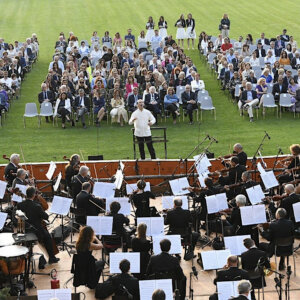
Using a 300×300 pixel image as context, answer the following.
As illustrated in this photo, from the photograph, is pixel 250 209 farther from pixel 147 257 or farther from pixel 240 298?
pixel 240 298

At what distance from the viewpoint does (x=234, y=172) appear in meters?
18.2

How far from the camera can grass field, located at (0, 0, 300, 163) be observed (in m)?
24.0

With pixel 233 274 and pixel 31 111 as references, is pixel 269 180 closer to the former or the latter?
pixel 233 274

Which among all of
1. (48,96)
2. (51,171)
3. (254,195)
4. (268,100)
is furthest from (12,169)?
Result: (268,100)

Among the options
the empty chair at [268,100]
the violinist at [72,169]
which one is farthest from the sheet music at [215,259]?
the empty chair at [268,100]

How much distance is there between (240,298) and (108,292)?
3.54 meters

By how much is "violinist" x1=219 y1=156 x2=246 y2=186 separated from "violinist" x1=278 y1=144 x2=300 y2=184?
1.14 m

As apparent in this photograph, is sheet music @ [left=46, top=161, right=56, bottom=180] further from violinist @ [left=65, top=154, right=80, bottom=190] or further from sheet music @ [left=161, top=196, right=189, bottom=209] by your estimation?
sheet music @ [left=161, top=196, right=189, bottom=209]

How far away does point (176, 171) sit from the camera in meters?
20.7

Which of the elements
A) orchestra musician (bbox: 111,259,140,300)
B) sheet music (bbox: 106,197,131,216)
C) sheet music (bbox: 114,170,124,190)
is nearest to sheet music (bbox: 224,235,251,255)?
orchestra musician (bbox: 111,259,140,300)

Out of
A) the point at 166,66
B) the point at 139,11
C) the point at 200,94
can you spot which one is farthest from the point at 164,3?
the point at 200,94

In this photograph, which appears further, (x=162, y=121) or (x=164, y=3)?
(x=164, y=3)

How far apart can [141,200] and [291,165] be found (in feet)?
14.6

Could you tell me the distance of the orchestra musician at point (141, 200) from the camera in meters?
16.7
